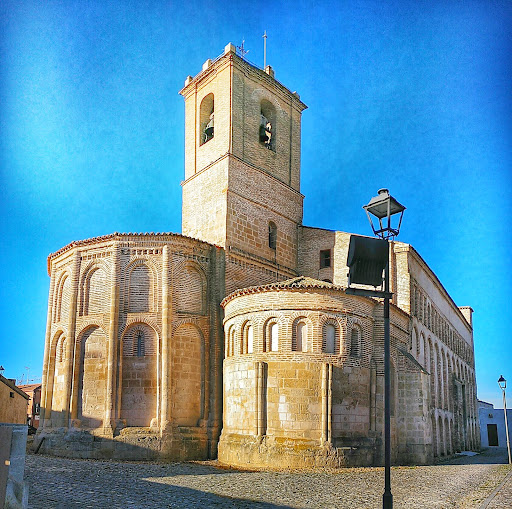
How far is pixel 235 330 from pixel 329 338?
3.77 meters

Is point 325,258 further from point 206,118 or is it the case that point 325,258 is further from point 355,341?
point 206,118

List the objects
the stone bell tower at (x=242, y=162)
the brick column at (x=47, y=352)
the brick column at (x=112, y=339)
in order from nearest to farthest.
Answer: the brick column at (x=112, y=339), the brick column at (x=47, y=352), the stone bell tower at (x=242, y=162)

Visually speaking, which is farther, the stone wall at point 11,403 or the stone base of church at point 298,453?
the stone wall at point 11,403

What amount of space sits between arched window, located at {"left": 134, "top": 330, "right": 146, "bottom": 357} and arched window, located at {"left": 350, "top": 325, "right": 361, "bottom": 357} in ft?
26.5

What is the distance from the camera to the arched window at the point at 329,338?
20344mm

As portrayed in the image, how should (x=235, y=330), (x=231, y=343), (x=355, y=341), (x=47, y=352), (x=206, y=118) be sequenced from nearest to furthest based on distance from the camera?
1. (x=355, y=341)
2. (x=235, y=330)
3. (x=231, y=343)
4. (x=47, y=352)
5. (x=206, y=118)

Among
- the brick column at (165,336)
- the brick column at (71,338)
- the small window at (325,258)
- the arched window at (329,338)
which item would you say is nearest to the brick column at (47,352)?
the brick column at (71,338)

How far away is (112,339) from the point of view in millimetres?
22562

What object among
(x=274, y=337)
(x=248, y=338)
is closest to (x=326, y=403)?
(x=274, y=337)

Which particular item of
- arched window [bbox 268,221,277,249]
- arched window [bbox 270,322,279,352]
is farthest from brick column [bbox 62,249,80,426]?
arched window [bbox 268,221,277,249]

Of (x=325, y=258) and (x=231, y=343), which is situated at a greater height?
(x=325, y=258)

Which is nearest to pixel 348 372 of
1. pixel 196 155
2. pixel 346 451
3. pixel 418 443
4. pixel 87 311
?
pixel 346 451

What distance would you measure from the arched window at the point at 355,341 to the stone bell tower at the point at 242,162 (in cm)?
713

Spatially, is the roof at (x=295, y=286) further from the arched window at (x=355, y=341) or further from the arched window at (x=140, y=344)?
the arched window at (x=140, y=344)
